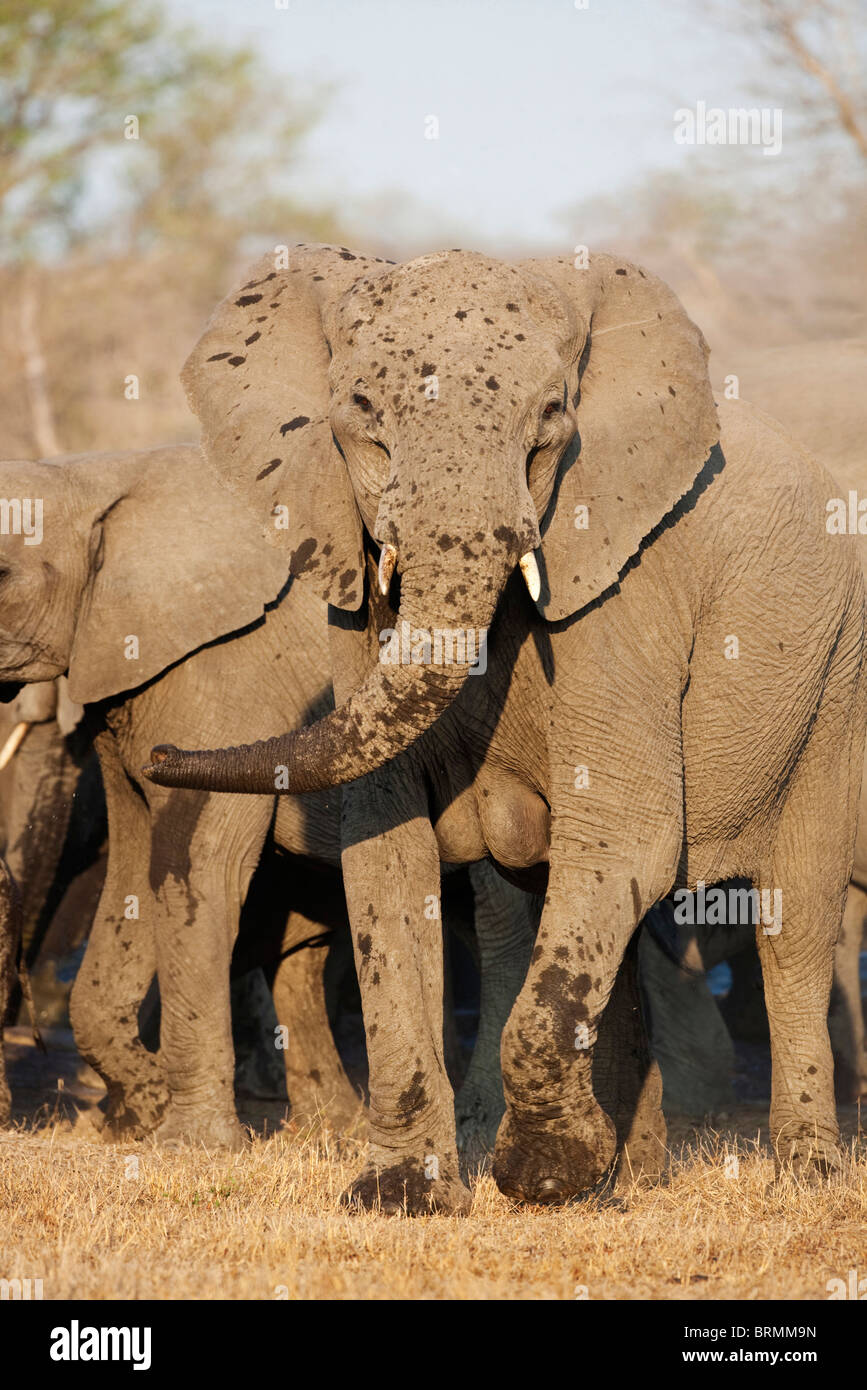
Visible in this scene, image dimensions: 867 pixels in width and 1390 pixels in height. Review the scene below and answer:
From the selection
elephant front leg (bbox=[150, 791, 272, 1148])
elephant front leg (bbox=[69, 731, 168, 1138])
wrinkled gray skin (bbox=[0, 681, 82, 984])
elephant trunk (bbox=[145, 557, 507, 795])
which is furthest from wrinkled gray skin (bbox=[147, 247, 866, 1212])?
wrinkled gray skin (bbox=[0, 681, 82, 984])

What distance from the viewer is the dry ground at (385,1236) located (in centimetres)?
435

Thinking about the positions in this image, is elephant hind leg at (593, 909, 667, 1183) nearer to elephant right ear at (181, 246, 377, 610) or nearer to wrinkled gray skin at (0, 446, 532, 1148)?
wrinkled gray skin at (0, 446, 532, 1148)

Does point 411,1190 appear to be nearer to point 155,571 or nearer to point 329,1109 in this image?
point 329,1109

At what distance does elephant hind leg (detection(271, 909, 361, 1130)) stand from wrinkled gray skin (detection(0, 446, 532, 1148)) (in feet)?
1.13

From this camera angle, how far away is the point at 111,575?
7.27 meters

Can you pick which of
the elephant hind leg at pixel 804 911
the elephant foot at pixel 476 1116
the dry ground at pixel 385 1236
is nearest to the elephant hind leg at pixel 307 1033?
the elephant foot at pixel 476 1116

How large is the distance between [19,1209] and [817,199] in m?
18.1

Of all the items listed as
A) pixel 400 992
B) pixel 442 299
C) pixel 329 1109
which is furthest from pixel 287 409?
pixel 329 1109

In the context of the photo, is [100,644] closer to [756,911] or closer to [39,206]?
[756,911]

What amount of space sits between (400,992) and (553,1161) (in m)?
0.58

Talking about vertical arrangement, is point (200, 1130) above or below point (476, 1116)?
above

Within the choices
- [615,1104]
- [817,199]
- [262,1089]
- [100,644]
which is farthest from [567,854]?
[817,199]

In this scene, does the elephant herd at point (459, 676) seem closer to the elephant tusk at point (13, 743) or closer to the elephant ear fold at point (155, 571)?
the elephant ear fold at point (155, 571)

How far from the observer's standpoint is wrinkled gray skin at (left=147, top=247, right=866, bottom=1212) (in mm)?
4598
